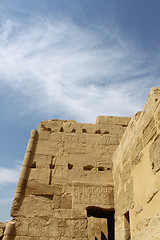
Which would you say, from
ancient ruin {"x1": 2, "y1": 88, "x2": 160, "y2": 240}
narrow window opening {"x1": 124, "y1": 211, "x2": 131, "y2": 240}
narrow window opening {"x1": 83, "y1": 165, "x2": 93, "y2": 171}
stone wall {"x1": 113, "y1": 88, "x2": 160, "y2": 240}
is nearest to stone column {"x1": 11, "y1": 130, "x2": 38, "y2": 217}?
ancient ruin {"x1": 2, "y1": 88, "x2": 160, "y2": 240}

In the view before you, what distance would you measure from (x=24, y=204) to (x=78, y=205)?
130cm

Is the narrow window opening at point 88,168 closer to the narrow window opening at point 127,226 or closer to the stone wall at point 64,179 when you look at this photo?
the stone wall at point 64,179

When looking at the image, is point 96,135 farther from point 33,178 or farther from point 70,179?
point 33,178

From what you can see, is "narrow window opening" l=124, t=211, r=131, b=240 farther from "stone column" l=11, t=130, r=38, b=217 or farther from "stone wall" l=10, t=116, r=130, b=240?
"stone column" l=11, t=130, r=38, b=217

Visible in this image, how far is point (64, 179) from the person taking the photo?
20.0 ft

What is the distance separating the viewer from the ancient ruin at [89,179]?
3.66 meters

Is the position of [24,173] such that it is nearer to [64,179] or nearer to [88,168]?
[64,179]

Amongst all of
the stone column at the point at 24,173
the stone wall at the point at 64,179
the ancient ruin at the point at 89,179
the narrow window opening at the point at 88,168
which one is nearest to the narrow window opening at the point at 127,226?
the ancient ruin at the point at 89,179

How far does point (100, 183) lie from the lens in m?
5.97

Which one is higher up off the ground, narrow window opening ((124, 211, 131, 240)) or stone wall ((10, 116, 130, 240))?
stone wall ((10, 116, 130, 240))

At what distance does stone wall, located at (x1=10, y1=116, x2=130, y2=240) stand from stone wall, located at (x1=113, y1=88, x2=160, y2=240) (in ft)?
2.96

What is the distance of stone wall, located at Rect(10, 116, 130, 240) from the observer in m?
5.37

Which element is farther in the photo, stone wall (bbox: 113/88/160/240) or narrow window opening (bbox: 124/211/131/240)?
narrow window opening (bbox: 124/211/131/240)

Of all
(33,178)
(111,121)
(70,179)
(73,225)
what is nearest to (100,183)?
(70,179)
